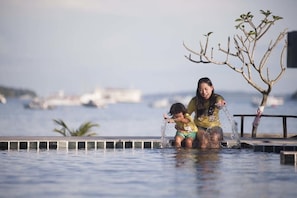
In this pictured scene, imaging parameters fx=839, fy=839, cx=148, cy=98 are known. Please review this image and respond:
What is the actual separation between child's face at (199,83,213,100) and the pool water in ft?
3.17

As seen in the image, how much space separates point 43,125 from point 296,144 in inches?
2443

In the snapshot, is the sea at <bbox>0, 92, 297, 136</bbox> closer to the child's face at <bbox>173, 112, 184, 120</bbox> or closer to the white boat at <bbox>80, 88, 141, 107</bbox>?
the white boat at <bbox>80, 88, 141, 107</bbox>

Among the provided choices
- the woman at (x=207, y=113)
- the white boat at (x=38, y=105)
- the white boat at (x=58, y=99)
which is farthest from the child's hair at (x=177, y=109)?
the white boat at (x=58, y=99)

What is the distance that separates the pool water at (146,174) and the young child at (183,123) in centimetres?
29

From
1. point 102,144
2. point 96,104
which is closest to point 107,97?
point 96,104

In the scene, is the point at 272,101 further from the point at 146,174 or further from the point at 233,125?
the point at 146,174

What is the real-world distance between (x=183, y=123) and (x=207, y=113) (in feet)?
1.50

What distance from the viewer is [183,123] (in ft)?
47.2

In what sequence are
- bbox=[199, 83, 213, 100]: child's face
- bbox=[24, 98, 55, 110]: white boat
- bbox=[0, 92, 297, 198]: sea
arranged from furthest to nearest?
bbox=[24, 98, 55, 110]: white boat → bbox=[199, 83, 213, 100]: child's face → bbox=[0, 92, 297, 198]: sea

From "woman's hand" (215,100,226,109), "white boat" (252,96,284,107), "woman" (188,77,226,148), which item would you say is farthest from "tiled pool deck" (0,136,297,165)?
"white boat" (252,96,284,107)

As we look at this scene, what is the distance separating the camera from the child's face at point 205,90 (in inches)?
565

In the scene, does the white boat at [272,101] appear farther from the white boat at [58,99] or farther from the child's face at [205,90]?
the child's face at [205,90]

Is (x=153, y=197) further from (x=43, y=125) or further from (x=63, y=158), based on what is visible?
(x=43, y=125)

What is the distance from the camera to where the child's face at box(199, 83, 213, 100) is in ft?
47.1
